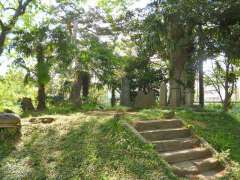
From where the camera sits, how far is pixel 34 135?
7934mm

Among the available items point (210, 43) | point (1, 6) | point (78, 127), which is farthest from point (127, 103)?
point (1, 6)

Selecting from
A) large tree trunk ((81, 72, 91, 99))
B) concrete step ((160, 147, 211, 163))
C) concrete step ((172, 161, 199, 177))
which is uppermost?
large tree trunk ((81, 72, 91, 99))

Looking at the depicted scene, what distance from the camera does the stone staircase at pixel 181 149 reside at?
6.86 m

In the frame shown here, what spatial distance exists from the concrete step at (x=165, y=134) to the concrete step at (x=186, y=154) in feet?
2.20

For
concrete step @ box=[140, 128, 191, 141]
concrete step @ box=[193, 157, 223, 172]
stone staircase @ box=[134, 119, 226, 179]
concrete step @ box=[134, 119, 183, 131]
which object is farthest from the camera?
concrete step @ box=[134, 119, 183, 131]

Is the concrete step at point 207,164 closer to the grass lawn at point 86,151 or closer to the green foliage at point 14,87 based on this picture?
the grass lawn at point 86,151

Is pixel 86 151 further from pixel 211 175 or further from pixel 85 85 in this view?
pixel 85 85

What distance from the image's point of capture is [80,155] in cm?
684

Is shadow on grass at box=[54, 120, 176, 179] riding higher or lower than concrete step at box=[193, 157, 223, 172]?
higher

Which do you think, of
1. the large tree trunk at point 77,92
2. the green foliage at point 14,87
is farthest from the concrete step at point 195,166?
the green foliage at point 14,87

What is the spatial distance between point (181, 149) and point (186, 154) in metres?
0.34

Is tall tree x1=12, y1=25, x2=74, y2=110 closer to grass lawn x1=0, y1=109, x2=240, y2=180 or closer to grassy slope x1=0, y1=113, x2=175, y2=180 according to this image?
grass lawn x1=0, y1=109, x2=240, y2=180

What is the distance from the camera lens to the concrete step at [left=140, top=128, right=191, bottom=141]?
7984 mm

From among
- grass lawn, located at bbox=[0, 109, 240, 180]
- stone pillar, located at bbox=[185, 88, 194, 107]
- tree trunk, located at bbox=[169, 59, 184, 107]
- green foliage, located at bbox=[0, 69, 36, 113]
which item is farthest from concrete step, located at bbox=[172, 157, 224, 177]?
green foliage, located at bbox=[0, 69, 36, 113]
